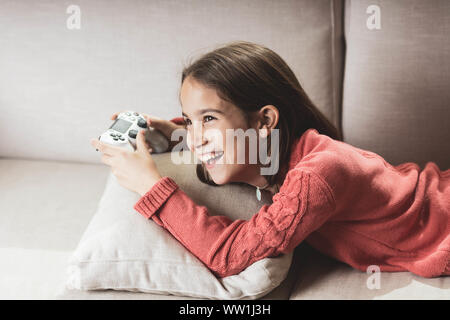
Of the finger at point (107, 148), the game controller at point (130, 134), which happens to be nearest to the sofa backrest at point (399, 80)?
the game controller at point (130, 134)

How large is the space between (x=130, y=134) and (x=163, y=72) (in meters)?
0.30

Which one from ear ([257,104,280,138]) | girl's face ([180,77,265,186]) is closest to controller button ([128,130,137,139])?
girl's face ([180,77,265,186])

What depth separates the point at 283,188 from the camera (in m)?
0.95

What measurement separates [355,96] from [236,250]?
58 centimetres

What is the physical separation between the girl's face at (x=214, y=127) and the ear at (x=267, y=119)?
0.10 ft

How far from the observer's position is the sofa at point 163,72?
1253 mm

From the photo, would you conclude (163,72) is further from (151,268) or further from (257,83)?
(151,268)

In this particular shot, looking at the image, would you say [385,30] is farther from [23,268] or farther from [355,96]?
[23,268]

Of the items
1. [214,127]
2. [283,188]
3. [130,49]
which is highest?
[130,49]

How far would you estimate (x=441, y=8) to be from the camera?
4.04 ft

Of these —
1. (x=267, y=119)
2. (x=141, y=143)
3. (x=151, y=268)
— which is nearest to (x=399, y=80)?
(x=267, y=119)

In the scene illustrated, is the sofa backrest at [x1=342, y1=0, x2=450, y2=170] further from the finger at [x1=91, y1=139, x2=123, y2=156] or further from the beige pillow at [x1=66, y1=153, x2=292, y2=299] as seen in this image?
the finger at [x1=91, y1=139, x2=123, y2=156]

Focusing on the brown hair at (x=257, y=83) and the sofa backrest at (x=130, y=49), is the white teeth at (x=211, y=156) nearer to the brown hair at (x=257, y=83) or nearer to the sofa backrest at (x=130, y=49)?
the brown hair at (x=257, y=83)
